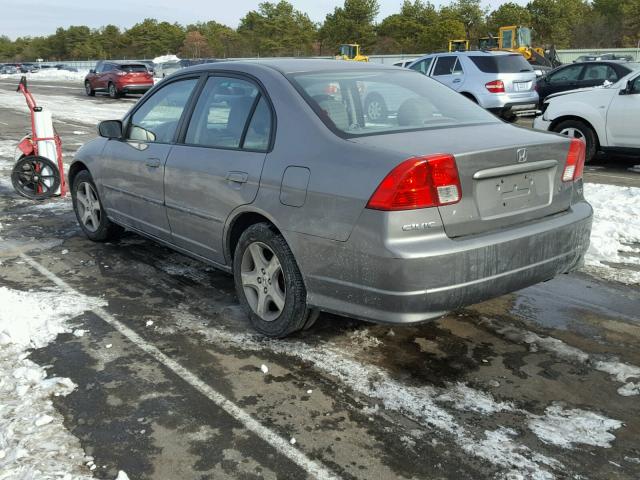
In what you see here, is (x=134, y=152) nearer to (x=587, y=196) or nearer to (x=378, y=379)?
(x=378, y=379)

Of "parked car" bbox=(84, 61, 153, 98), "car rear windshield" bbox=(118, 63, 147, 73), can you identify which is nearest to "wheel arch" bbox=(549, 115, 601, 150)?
"parked car" bbox=(84, 61, 153, 98)

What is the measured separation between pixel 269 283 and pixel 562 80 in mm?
15220

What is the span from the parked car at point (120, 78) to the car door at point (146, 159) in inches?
969

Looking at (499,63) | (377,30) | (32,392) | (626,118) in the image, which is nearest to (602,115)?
(626,118)

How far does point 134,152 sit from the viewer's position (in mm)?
5121

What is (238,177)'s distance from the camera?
3.91 m

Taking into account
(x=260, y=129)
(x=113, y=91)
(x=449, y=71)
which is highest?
(x=449, y=71)

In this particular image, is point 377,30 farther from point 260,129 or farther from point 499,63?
point 260,129

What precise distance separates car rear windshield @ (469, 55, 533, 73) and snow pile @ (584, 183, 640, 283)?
27.5 ft

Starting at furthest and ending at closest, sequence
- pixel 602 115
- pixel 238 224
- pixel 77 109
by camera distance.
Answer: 1. pixel 77 109
2. pixel 602 115
3. pixel 238 224

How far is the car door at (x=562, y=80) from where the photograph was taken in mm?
16438

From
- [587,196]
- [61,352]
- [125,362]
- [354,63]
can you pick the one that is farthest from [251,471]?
[587,196]

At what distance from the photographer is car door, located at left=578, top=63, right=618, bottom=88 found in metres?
15.4

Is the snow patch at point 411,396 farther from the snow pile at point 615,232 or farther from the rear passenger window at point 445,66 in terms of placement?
the rear passenger window at point 445,66
